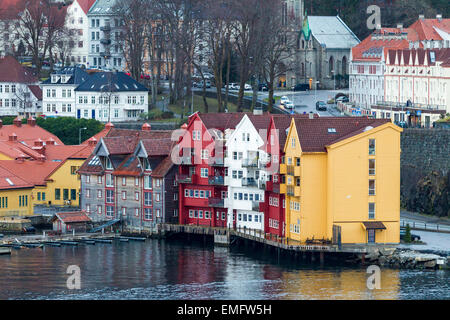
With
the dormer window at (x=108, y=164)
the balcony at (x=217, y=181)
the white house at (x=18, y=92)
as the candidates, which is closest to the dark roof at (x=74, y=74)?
the white house at (x=18, y=92)

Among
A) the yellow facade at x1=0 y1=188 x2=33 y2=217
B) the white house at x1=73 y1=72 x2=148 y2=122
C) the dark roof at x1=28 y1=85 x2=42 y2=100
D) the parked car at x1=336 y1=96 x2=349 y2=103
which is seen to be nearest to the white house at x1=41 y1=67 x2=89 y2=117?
the white house at x1=73 y1=72 x2=148 y2=122

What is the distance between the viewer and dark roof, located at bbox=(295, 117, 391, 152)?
102m

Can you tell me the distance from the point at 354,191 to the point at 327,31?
216 ft

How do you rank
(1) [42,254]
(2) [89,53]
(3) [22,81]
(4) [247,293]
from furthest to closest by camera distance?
(2) [89,53] → (3) [22,81] → (1) [42,254] → (4) [247,293]

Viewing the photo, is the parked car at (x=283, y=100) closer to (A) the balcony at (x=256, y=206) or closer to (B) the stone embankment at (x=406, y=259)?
(A) the balcony at (x=256, y=206)

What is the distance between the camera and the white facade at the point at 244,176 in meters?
109

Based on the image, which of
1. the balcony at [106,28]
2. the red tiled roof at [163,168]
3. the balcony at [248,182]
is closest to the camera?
the balcony at [248,182]

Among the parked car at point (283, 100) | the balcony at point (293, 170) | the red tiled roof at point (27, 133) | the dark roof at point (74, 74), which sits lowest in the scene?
the balcony at point (293, 170)

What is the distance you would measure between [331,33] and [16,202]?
5347cm

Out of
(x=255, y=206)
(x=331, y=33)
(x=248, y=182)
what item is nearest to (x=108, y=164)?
(x=248, y=182)

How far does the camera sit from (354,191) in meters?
102
